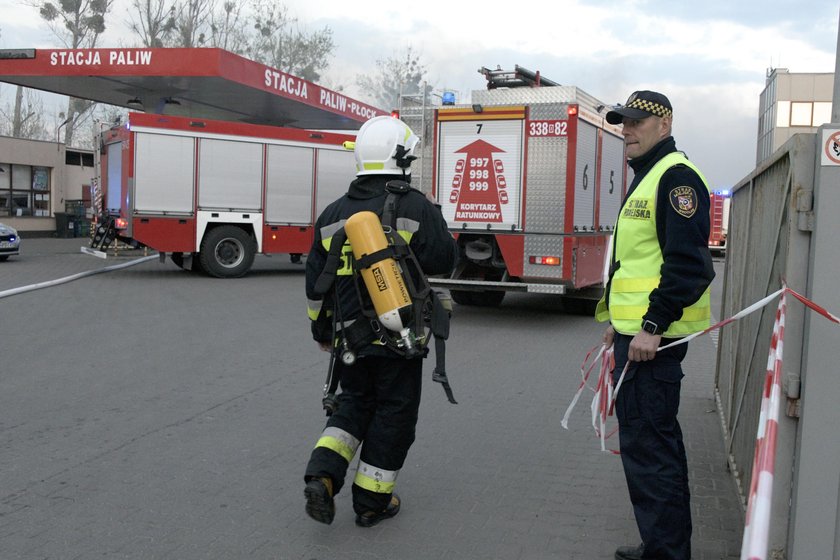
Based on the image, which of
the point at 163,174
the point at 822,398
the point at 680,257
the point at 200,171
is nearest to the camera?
the point at 822,398

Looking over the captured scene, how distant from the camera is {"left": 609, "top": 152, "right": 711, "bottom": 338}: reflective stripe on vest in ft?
11.0

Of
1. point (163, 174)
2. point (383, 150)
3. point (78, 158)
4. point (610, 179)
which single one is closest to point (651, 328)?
point (383, 150)

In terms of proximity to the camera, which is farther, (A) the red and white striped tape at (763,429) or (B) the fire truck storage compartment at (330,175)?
(B) the fire truck storage compartment at (330,175)

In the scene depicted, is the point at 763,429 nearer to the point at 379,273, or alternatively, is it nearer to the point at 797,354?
the point at 797,354

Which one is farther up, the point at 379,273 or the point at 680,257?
the point at 680,257

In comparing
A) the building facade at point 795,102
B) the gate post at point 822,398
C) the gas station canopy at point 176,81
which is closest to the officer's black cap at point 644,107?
the gate post at point 822,398

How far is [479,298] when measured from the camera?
13180 millimetres

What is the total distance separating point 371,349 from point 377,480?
2.05 ft

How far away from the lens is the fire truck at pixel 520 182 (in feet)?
35.4

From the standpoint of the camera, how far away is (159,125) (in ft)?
54.1

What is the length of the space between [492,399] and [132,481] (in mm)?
3081

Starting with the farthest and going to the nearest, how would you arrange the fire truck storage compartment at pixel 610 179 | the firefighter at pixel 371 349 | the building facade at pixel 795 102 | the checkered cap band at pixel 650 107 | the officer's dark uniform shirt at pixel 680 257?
1. the building facade at pixel 795 102
2. the fire truck storage compartment at pixel 610 179
3. the firefighter at pixel 371 349
4. the checkered cap band at pixel 650 107
5. the officer's dark uniform shirt at pixel 680 257

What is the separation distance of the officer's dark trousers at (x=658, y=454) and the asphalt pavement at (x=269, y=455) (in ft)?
1.60

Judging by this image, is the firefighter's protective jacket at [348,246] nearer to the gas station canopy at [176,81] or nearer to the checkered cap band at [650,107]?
the checkered cap band at [650,107]
